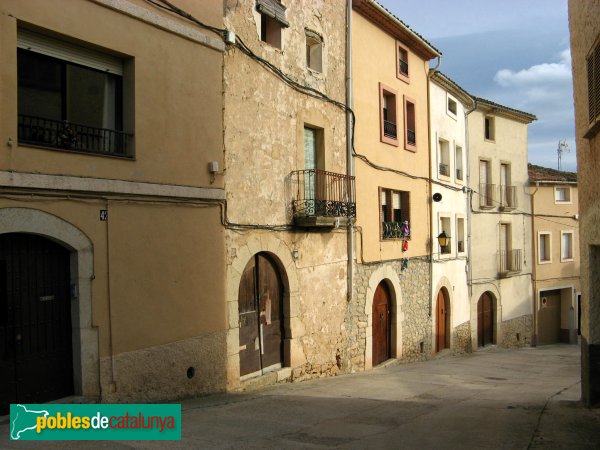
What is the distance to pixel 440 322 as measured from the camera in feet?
62.0

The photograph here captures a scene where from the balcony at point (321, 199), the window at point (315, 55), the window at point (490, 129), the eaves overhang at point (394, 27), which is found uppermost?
the eaves overhang at point (394, 27)

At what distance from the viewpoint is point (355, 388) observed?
33.3ft

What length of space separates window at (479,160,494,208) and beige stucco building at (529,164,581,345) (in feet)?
11.4

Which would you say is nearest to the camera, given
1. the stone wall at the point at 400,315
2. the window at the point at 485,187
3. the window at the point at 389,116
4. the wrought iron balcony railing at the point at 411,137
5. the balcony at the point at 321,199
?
the balcony at the point at 321,199

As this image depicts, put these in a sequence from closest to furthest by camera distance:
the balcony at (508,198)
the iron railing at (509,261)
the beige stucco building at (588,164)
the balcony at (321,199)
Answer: the beige stucco building at (588,164)
the balcony at (321,199)
the iron railing at (509,261)
the balcony at (508,198)

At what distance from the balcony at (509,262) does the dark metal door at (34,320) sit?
19.3m

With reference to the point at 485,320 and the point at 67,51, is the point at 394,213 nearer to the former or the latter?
the point at 485,320

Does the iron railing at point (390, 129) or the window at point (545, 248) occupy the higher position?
the iron railing at point (390, 129)

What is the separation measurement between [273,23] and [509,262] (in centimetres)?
1688

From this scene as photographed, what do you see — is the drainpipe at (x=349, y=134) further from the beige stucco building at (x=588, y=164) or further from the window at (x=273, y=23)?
the beige stucco building at (x=588, y=164)

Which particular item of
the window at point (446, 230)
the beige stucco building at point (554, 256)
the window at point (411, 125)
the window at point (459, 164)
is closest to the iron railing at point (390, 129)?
the window at point (411, 125)

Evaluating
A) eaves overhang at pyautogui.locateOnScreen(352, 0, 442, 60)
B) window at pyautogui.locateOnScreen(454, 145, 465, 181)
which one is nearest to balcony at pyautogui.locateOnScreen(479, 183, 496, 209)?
window at pyautogui.locateOnScreen(454, 145, 465, 181)

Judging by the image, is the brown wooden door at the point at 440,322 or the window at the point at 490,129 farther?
the window at the point at 490,129

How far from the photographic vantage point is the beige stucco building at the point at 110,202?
6410 millimetres
